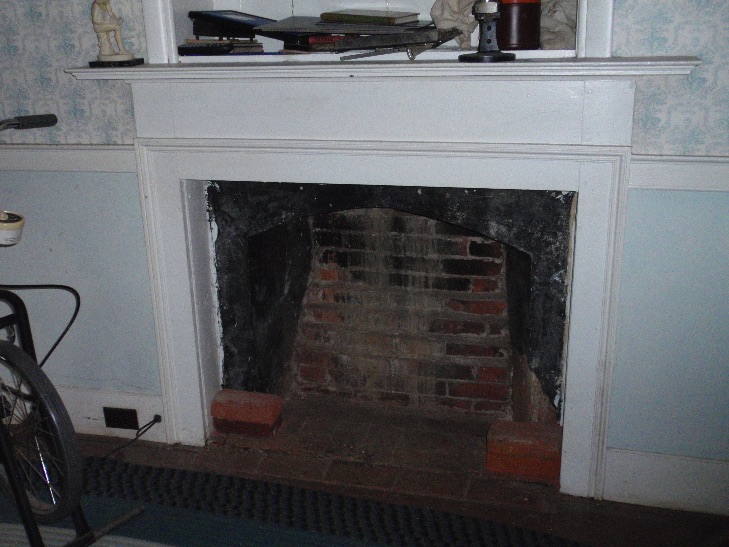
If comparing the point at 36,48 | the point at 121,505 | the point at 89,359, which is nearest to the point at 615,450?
the point at 121,505

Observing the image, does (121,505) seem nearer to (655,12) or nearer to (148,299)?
(148,299)

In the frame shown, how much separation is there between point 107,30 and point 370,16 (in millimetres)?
713

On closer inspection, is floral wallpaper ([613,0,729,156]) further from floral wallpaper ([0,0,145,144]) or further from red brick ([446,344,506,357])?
floral wallpaper ([0,0,145,144])

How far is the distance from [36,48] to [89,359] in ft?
3.21

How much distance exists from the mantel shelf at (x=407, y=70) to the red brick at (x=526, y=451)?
1034 mm

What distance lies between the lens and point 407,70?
1772mm

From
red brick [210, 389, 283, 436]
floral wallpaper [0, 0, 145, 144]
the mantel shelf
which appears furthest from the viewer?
red brick [210, 389, 283, 436]

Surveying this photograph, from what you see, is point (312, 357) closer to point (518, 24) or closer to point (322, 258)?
point (322, 258)

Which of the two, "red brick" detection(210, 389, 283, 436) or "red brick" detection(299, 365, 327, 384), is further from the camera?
"red brick" detection(299, 365, 327, 384)

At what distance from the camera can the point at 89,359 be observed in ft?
7.87

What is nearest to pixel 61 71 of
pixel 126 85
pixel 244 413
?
pixel 126 85

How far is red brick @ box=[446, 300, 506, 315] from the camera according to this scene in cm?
250

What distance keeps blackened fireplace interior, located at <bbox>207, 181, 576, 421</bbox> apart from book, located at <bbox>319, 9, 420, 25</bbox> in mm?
463

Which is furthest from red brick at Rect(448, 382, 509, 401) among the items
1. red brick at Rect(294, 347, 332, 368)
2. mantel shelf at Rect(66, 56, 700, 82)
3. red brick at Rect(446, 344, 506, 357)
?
mantel shelf at Rect(66, 56, 700, 82)
